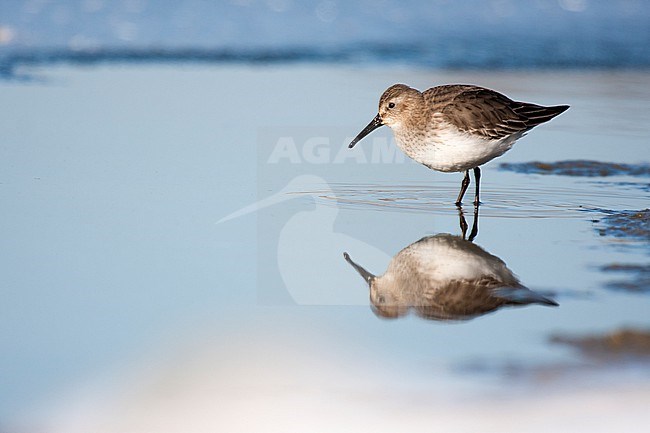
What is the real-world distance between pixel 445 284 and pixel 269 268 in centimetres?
87

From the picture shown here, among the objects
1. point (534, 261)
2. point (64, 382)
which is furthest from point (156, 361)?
point (534, 261)

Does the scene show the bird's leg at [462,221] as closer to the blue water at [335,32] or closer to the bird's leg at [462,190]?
the bird's leg at [462,190]

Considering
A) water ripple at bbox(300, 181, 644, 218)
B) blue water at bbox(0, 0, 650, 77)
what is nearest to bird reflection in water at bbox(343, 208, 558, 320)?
water ripple at bbox(300, 181, 644, 218)

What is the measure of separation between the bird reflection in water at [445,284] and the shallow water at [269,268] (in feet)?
0.27

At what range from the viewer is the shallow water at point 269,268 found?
3.55 metres

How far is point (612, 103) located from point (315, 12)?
5.43 m

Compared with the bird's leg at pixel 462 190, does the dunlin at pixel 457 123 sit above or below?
above

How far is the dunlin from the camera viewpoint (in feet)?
20.8

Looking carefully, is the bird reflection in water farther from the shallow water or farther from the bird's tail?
the bird's tail

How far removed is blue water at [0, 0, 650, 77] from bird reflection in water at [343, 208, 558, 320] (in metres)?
6.13

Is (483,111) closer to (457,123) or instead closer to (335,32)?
(457,123)

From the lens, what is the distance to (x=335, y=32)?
522 inches

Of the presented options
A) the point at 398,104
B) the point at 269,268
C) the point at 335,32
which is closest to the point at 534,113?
the point at 398,104

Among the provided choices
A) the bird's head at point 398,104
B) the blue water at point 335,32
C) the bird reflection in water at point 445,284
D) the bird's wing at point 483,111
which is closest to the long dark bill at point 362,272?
the bird reflection in water at point 445,284
